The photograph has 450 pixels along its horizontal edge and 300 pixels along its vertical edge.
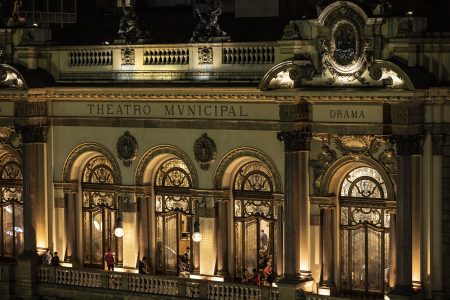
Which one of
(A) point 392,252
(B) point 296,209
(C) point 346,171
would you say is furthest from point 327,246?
(A) point 392,252

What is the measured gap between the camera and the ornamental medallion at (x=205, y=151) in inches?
1953

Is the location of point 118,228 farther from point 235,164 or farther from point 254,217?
point 254,217

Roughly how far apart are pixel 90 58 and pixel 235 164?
6.18m

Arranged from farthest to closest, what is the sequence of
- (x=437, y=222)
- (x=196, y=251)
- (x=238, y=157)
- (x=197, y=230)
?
(x=196, y=251) < (x=197, y=230) < (x=238, y=157) < (x=437, y=222)

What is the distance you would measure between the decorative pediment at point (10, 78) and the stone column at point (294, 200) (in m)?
9.49

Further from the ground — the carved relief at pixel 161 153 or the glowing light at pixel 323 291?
the carved relief at pixel 161 153

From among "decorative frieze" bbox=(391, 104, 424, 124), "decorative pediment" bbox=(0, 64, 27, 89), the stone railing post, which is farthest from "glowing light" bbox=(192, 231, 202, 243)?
"decorative frieze" bbox=(391, 104, 424, 124)

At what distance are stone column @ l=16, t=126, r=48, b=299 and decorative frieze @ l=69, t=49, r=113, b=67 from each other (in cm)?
235

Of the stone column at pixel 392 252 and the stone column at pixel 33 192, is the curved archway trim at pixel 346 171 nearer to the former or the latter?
the stone column at pixel 392 252

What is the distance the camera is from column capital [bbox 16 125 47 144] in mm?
52656

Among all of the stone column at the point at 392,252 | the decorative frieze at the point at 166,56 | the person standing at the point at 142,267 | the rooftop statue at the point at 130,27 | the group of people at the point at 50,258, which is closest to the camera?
the stone column at the point at 392,252

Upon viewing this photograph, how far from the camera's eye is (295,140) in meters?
46.9

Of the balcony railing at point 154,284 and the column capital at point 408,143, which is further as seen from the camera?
the balcony railing at point 154,284

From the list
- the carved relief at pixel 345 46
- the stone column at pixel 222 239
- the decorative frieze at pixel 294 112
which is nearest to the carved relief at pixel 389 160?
the carved relief at pixel 345 46
